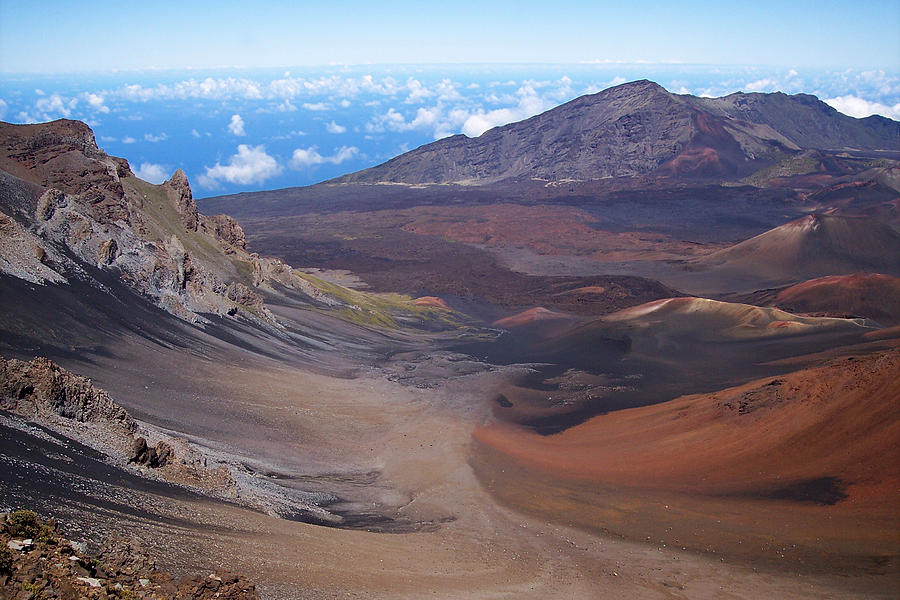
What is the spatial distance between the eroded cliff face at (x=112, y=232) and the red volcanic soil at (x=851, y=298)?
42.9m

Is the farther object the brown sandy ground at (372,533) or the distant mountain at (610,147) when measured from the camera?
A: the distant mountain at (610,147)

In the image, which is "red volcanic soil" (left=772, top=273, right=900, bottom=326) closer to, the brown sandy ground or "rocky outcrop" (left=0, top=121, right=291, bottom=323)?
the brown sandy ground

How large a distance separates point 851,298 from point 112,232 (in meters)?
55.6

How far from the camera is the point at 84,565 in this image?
10047 millimetres

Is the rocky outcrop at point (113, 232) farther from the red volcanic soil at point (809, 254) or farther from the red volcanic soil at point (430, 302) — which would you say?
the red volcanic soil at point (809, 254)

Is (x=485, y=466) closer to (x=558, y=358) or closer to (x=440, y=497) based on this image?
(x=440, y=497)

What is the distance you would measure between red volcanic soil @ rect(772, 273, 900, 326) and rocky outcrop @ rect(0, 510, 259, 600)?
54.3 meters

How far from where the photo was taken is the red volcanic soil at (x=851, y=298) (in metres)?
54.4

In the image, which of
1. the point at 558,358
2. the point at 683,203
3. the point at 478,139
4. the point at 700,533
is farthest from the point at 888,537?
the point at 478,139

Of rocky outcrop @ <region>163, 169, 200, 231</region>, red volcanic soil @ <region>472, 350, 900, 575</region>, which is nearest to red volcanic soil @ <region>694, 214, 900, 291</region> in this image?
red volcanic soil @ <region>472, 350, 900, 575</region>

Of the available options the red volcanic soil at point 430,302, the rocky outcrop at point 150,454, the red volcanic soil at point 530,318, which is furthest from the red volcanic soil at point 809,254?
the rocky outcrop at point 150,454

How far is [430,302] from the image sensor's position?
69.7 meters

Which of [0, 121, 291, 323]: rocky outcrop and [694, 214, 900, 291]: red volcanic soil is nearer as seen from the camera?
[0, 121, 291, 323]: rocky outcrop

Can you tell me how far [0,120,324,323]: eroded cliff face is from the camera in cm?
3081
